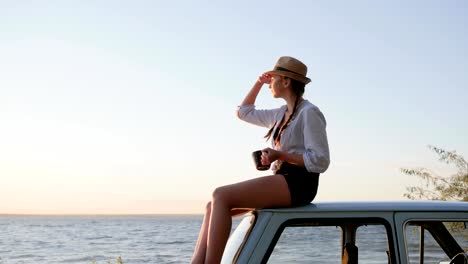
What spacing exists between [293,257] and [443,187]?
43.5ft

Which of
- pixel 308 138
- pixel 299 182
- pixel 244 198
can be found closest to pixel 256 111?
pixel 308 138

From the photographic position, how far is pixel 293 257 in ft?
15.3

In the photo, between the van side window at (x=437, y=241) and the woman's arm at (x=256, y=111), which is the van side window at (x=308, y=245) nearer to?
the van side window at (x=437, y=241)

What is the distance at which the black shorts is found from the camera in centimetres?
446

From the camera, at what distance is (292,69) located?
491 centimetres

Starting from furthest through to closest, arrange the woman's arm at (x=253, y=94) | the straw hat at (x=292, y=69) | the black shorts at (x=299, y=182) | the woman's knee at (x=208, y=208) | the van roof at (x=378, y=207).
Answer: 1. the woman's arm at (x=253, y=94)
2. the straw hat at (x=292, y=69)
3. the woman's knee at (x=208, y=208)
4. the black shorts at (x=299, y=182)
5. the van roof at (x=378, y=207)

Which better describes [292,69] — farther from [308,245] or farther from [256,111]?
[308,245]

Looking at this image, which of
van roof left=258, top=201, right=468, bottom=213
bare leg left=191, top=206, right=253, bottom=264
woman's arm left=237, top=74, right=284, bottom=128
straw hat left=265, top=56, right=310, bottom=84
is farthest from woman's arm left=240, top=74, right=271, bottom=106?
van roof left=258, top=201, right=468, bottom=213

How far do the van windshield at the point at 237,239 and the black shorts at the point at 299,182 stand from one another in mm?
277

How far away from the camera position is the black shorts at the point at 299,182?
14.6ft

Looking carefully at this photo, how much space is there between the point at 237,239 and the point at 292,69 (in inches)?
45.1

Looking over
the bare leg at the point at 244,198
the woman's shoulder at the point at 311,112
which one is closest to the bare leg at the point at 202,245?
the bare leg at the point at 244,198

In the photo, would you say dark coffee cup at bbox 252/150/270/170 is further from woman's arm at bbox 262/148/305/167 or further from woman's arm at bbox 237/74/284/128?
woman's arm at bbox 237/74/284/128

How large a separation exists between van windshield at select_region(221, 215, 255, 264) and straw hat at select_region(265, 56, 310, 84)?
950 millimetres
